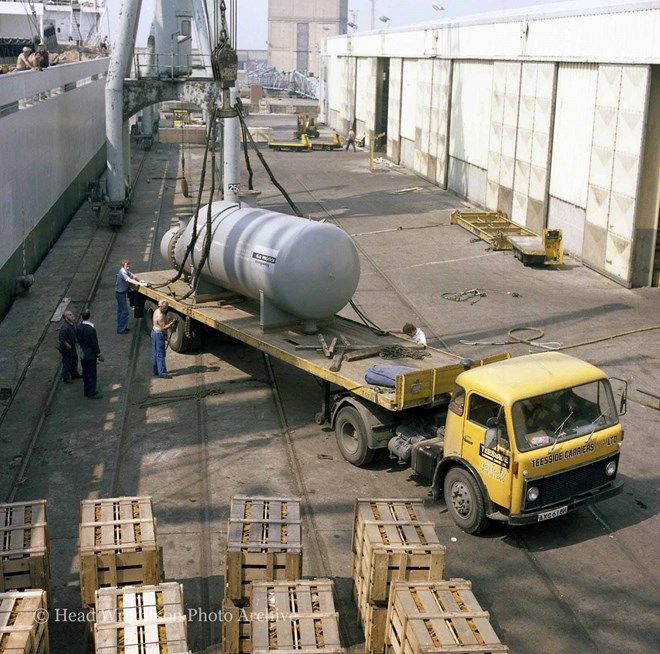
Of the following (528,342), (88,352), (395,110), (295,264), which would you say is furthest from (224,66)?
(395,110)

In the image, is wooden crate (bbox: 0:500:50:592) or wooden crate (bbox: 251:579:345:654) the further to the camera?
wooden crate (bbox: 0:500:50:592)

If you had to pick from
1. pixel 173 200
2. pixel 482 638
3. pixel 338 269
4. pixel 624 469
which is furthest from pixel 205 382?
pixel 173 200

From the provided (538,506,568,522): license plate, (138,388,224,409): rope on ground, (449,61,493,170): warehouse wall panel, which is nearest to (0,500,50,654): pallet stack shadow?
(538,506,568,522): license plate

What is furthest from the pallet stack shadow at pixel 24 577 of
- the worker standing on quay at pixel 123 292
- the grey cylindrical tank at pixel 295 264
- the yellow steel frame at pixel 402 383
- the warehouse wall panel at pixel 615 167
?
the warehouse wall panel at pixel 615 167

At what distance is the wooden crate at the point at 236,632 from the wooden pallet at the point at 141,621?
22.2 inches

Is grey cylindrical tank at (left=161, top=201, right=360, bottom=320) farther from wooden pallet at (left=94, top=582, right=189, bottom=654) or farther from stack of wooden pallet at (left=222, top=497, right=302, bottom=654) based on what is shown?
wooden pallet at (left=94, top=582, right=189, bottom=654)

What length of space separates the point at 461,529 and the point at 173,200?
28.9m

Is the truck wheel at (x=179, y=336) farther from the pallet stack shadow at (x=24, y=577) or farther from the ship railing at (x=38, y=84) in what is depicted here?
the pallet stack shadow at (x=24, y=577)

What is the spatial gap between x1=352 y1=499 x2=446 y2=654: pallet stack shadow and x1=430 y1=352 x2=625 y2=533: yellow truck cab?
4.66ft

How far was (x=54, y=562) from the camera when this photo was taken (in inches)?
416

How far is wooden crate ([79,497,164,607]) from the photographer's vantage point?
8.90 m

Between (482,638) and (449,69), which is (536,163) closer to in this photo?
(449,69)

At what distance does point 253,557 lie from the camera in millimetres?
9055

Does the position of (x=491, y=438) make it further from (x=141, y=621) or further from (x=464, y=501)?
(x=141, y=621)
